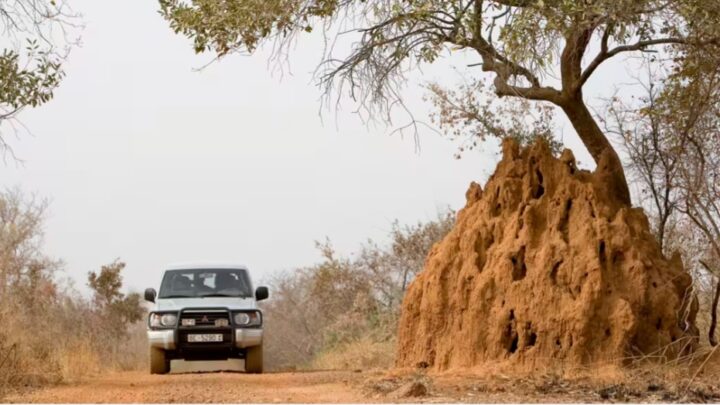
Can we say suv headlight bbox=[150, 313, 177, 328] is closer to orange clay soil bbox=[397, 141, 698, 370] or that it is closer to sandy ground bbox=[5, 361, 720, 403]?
Result: sandy ground bbox=[5, 361, 720, 403]

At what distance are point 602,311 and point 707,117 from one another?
4.49 m

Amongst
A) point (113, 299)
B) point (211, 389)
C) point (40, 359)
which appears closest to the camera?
point (211, 389)

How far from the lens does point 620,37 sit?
1516cm

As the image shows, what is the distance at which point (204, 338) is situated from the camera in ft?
60.7

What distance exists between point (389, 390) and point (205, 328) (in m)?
6.00

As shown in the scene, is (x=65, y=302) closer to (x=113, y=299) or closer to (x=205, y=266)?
(x=113, y=299)

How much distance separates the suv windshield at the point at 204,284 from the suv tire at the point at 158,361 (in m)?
1.04

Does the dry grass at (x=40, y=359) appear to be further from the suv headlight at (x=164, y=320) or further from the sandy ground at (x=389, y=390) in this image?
the suv headlight at (x=164, y=320)

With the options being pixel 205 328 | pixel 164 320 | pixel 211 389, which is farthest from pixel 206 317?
A: pixel 211 389

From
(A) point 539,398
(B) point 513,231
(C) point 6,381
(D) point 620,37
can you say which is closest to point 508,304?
(B) point 513,231

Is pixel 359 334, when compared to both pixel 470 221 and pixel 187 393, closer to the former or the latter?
pixel 470 221

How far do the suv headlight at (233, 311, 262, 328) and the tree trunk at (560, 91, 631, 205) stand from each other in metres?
6.22

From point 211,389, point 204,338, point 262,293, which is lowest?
point 211,389

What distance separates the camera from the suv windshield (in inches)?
759
